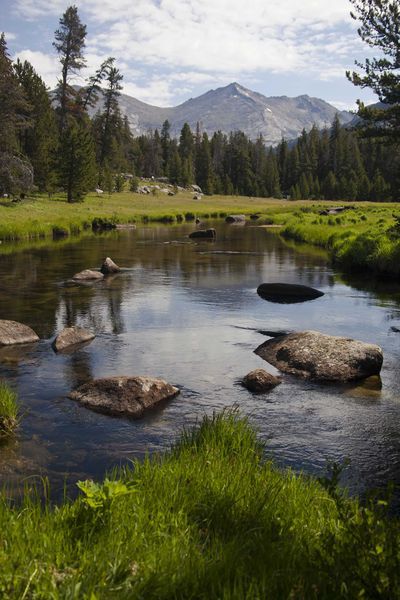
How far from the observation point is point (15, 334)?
16.5m

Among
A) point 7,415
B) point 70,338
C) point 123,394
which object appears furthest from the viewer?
point 70,338

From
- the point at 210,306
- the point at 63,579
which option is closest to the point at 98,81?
the point at 210,306

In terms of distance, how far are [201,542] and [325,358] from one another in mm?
9108

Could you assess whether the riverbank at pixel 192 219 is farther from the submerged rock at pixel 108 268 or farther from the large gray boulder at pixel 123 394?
the large gray boulder at pixel 123 394

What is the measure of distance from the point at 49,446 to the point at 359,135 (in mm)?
22550

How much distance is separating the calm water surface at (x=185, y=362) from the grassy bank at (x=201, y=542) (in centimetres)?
235

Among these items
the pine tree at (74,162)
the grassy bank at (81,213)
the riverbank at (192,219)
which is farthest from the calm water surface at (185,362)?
the pine tree at (74,162)

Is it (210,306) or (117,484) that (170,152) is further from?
(117,484)

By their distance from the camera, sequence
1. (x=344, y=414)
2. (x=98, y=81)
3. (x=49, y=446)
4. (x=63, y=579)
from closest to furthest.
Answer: (x=63, y=579)
(x=49, y=446)
(x=344, y=414)
(x=98, y=81)

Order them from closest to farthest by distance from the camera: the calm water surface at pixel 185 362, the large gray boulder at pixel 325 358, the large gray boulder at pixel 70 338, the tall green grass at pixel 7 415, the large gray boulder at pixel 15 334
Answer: the calm water surface at pixel 185 362 → the tall green grass at pixel 7 415 → the large gray boulder at pixel 325 358 → the large gray boulder at pixel 70 338 → the large gray boulder at pixel 15 334

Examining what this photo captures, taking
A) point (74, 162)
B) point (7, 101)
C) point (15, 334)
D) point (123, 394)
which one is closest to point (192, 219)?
point (74, 162)

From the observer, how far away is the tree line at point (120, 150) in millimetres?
54312

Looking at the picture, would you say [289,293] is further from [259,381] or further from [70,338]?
Answer: [259,381]

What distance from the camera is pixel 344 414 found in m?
11.3
